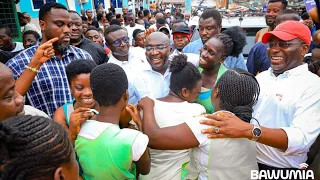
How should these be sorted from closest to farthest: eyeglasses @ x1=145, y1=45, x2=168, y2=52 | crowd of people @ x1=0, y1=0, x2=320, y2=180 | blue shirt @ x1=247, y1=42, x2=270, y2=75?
crowd of people @ x1=0, y1=0, x2=320, y2=180
eyeglasses @ x1=145, y1=45, x2=168, y2=52
blue shirt @ x1=247, y1=42, x2=270, y2=75

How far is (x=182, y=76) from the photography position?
1923 mm

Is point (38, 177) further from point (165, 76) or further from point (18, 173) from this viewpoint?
point (165, 76)

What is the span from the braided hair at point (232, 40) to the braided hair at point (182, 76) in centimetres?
75

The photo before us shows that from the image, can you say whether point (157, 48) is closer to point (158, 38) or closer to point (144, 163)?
point (158, 38)

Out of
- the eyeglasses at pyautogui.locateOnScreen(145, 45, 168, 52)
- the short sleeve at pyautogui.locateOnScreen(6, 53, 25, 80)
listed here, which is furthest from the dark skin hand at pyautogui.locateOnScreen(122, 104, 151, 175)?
the short sleeve at pyautogui.locateOnScreen(6, 53, 25, 80)

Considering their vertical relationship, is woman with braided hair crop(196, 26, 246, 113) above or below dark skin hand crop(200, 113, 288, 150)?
above

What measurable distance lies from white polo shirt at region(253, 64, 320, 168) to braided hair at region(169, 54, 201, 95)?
20.7 inches

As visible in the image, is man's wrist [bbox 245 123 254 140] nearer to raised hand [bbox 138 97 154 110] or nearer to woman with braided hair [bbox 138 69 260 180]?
woman with braided hair [bbox 138 69 260 180]

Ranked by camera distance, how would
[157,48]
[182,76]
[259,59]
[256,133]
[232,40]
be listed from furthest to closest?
[259,59] → [232,40] → [157,48] → [182,76] → [256,133]

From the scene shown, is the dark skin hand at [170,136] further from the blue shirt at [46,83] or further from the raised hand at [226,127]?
the blue shirt at [46,83]

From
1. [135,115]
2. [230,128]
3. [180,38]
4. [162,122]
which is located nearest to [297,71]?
[230,128]

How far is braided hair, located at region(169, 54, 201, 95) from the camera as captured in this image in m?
1.90

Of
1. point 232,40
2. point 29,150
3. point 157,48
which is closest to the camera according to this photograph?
point 29,150

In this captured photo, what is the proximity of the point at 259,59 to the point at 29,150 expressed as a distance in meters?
3.22
